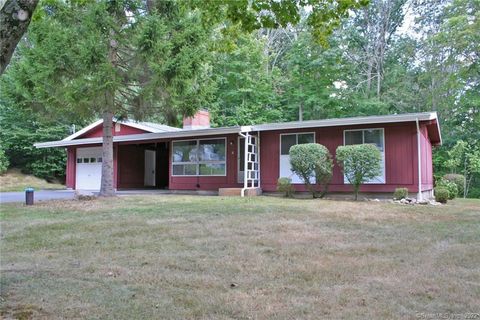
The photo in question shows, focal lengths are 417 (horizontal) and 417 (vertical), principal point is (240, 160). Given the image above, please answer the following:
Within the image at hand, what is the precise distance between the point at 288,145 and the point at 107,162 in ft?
19.5

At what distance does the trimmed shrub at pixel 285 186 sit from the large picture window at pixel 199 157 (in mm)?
2683

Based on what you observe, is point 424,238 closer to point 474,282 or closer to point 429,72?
point 474,282

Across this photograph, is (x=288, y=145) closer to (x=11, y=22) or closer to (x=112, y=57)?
(x=112, y=57)

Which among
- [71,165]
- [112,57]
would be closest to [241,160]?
[112,57]

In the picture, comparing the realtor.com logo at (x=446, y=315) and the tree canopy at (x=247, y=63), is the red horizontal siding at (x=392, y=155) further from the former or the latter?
the realtor.com logo at (x=446, y=315)

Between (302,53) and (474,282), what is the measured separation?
75.2ft

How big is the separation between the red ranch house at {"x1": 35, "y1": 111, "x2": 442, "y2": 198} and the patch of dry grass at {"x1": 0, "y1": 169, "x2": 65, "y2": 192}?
4.81m

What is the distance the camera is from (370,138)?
1297cm

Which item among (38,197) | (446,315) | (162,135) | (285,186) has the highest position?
(162,135)

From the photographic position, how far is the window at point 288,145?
1392 cm

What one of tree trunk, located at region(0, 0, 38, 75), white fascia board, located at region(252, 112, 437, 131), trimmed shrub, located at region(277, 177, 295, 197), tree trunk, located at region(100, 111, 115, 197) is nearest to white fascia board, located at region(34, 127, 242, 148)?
white fascia board, located at region(252, 112, 437, 131)

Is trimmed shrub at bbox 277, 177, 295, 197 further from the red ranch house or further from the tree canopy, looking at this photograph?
the tree canopy

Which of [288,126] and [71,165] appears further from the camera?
[71,165]

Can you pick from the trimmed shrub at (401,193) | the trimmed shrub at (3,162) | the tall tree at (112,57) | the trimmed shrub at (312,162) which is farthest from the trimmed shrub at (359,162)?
the trimmed shrub at (3,162)
